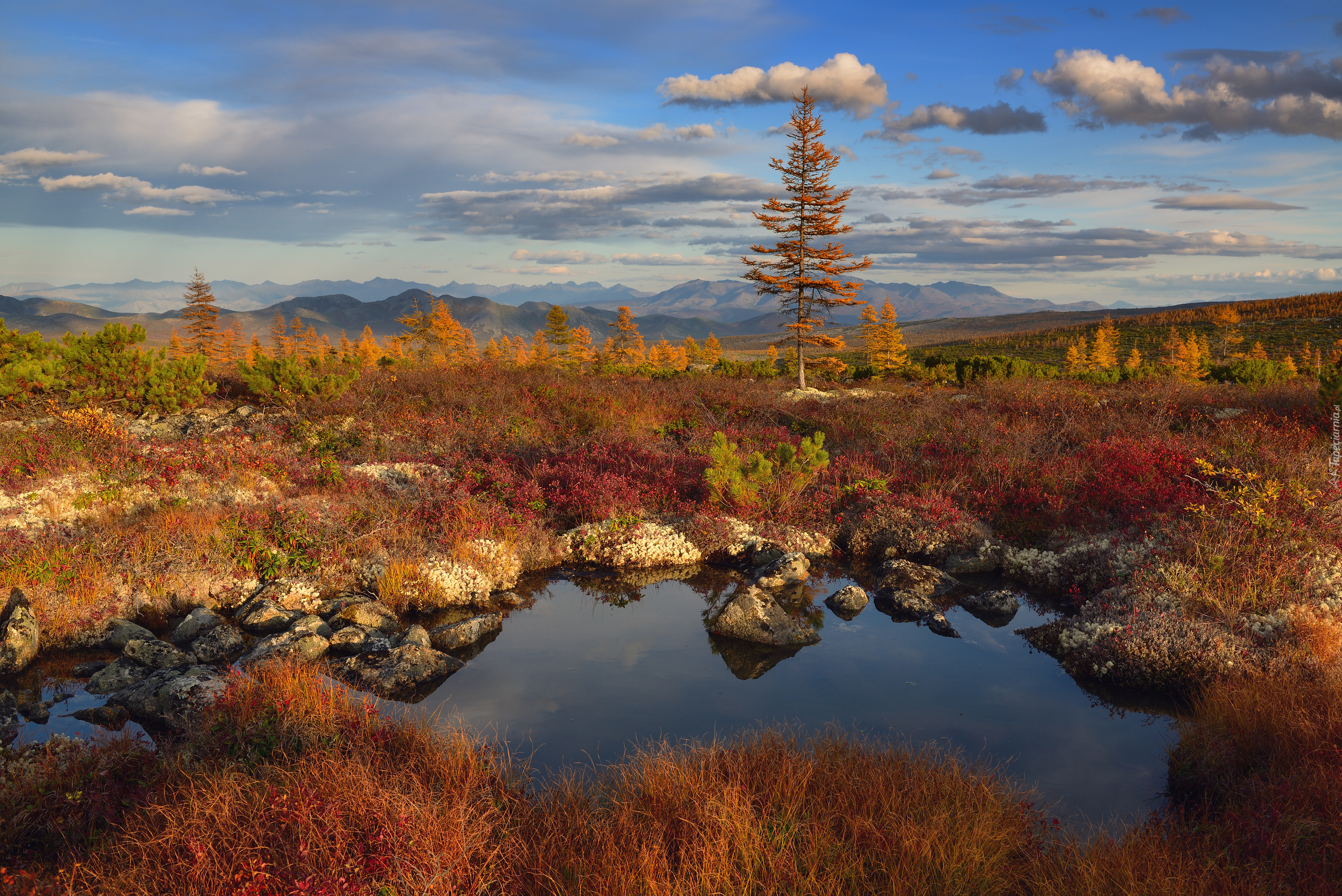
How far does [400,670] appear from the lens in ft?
24.9

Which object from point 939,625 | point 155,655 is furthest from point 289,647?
point 939,625

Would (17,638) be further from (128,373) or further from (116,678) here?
(128,373)

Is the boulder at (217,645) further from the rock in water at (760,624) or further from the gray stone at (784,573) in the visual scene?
the gray stone at (784,573)

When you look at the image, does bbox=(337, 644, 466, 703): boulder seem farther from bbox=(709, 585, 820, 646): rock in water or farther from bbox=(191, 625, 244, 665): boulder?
bbox=(709, 585, 820, 646): rock in water

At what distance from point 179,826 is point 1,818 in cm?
171

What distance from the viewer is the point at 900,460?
1414 cm

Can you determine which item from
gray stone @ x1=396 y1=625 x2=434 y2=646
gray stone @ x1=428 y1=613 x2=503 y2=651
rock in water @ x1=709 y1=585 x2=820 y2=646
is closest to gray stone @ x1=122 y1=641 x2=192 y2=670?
gray stone @ x1=396 y1=625 x2=434 y2=646

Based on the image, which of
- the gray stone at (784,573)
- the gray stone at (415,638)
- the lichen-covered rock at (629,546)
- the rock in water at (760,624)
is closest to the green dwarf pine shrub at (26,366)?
the gray stone at (415,638)

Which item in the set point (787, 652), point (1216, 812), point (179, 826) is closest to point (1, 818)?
point (179, 826)

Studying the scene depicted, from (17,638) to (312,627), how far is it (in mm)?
3086

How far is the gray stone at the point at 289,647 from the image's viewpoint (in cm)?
764

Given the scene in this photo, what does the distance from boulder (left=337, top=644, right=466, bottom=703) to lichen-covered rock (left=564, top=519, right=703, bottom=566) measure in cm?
380

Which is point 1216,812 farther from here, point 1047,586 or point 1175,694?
point 1047,586

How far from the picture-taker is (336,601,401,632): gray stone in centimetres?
891
